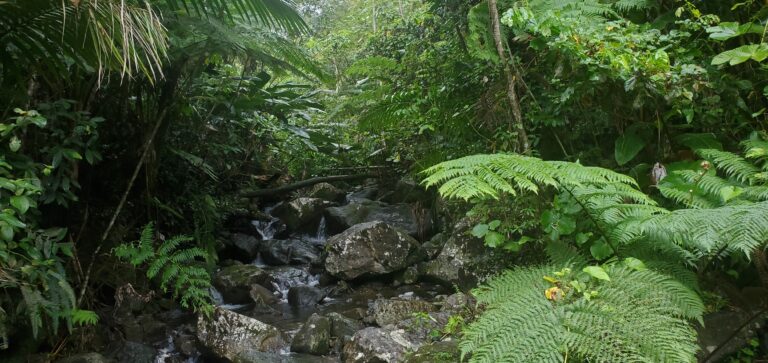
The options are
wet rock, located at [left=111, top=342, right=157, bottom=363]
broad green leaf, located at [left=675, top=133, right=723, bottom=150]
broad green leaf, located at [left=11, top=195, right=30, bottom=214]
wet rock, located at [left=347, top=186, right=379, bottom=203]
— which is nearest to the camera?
broad green leaf, located at [left=11, top=195, right=30, bottom=214]

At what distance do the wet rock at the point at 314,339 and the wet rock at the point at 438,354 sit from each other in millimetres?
1045

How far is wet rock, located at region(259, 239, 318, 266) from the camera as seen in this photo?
636 cm

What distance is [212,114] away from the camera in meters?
5.32

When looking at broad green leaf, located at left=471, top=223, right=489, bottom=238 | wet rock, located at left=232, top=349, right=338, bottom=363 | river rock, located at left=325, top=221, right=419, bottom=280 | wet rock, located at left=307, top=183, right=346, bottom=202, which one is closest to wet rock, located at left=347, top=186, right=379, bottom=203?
wet rock, located at left=307, top=183, right=346, bottom=202

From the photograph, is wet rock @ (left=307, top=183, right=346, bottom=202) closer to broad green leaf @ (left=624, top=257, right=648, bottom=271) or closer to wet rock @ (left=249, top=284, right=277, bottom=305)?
wet rock @ (left=249, top=284, right=277, bottom=305)

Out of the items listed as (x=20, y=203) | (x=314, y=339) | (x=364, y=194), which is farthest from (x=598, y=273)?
(x=364, y=194)

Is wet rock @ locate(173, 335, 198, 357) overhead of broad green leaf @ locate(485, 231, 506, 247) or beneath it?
beneath

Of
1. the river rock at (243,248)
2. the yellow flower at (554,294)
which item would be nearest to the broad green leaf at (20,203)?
the yellow flower at (554,294)

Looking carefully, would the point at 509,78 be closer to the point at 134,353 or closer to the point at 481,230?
the point at 481,230

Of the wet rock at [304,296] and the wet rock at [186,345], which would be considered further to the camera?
the wet rock at [304,296]

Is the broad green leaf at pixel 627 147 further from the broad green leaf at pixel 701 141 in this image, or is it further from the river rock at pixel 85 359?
the river rock at pixel 85 359

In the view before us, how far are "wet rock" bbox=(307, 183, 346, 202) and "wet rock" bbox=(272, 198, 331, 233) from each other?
739mm

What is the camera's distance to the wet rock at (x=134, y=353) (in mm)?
3617

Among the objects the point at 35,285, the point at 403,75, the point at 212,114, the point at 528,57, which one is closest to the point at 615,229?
the point at 528,57
